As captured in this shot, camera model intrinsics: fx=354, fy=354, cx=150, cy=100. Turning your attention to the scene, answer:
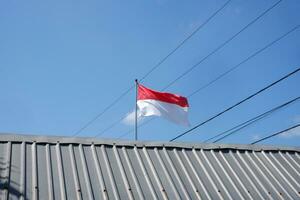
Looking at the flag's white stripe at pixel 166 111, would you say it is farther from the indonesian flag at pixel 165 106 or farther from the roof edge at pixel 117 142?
the roof edge at pixel 117 142

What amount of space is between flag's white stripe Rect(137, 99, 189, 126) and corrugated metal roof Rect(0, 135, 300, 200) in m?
3.85

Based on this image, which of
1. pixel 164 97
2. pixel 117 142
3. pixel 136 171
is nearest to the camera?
pixel 136 171

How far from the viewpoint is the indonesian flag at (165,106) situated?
13.6 m

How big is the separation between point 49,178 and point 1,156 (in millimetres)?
1215

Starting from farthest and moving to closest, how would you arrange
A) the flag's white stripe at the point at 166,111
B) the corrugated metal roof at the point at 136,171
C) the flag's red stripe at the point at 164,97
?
1. the flag's red stripe at the point at 164,97
2. the flag's white stripe at the point at 166,111
3. the corrugated metal roof at the point at 136,171

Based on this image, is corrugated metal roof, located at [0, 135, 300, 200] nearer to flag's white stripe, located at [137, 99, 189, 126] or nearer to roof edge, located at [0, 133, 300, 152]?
roof edge, located at [0, 133, 300, 152]

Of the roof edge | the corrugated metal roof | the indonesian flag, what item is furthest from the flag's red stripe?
the corrugated metal roof

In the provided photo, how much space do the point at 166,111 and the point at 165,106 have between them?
0.71 ft

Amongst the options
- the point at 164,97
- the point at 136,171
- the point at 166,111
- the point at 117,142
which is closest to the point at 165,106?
the point at 166,111

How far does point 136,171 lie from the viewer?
7.85 m

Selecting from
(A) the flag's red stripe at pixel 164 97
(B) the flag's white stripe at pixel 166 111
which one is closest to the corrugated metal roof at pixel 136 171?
(B) the flag's white stripe at pixel 166 111

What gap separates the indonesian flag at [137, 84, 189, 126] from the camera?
1355 centimetres

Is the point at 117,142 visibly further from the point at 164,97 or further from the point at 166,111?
the point at 164,97

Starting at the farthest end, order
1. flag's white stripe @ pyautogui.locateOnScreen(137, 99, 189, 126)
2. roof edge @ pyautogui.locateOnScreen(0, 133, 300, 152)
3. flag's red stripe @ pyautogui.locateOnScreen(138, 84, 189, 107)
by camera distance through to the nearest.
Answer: flag's red stripe @ pyautogui.locateOnScreen(138, 84, 189, 107), flag's white stripe @ pyautogui.locateOnScreen(137, 99, 189, 126), roof edge @ pyautogui.locateOnScreen(0, 133, 300, 152)
